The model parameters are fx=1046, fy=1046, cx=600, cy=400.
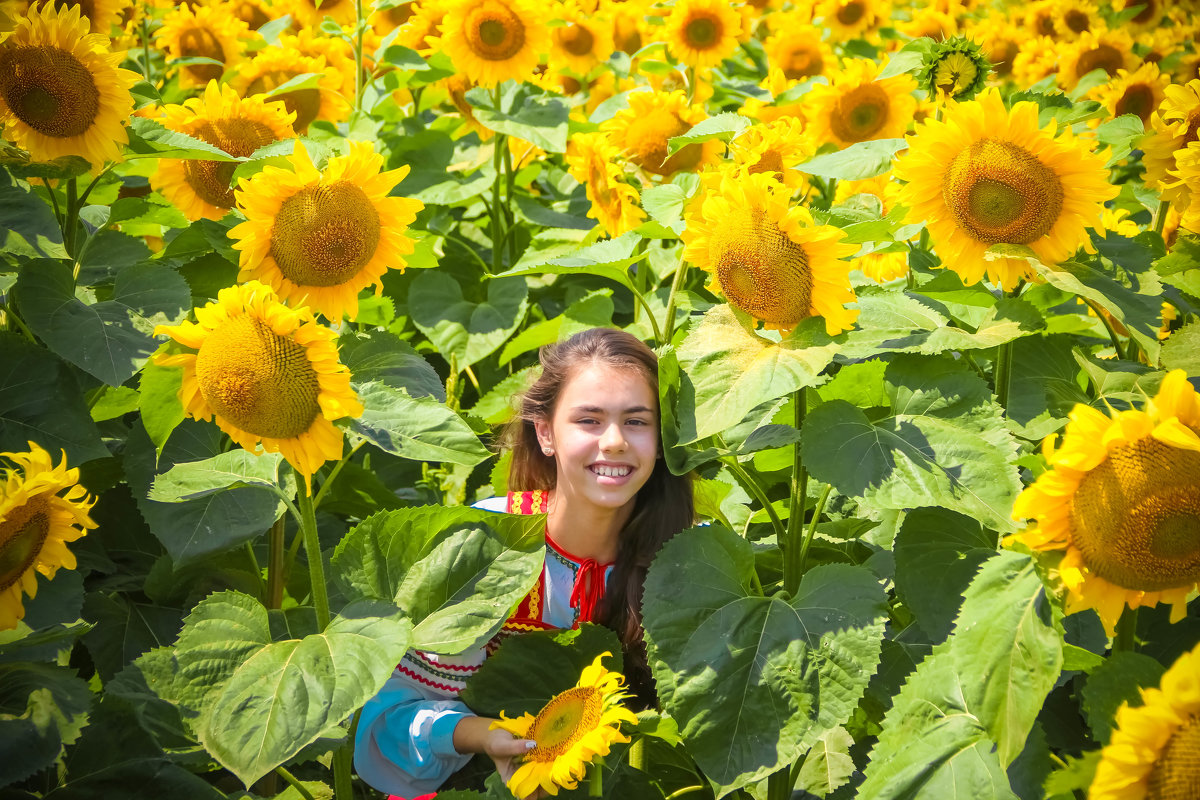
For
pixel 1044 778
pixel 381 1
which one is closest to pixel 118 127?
pixel 381 1

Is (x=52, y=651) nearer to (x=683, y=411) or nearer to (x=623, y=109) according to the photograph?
(x=683, y=411)

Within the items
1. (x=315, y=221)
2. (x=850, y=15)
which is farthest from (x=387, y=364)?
(x=850, y=15)

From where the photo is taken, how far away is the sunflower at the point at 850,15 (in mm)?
4812

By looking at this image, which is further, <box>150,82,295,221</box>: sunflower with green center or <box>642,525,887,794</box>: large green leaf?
<box>150,82,295,221</box>: sunflower with green center

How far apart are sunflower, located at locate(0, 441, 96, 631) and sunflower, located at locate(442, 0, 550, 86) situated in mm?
2034

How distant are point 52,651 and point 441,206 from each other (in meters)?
2.29

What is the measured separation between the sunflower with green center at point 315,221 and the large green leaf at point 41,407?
59cm

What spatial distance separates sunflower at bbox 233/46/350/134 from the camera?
3.43 m

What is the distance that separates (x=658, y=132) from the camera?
2971 millimetres

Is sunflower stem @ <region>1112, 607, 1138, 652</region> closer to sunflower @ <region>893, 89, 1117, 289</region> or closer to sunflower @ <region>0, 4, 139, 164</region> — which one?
sunflower @ <region>893, 89, 1117, 289</region>

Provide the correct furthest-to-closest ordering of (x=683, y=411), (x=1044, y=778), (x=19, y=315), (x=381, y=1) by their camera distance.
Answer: (x=381, y=1) < (x=19, y=315) < (x=683, y=411) < (x=1044, y=778)

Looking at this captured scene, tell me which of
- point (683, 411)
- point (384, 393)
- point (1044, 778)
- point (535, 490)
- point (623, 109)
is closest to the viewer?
point (1044, 778)

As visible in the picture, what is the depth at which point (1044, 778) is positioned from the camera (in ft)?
4.93

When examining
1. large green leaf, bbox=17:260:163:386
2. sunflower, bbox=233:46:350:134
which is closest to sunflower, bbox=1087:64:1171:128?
sunflower, bbox=233:46:350:134
